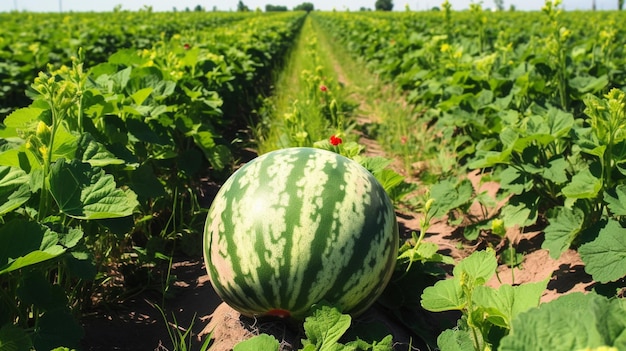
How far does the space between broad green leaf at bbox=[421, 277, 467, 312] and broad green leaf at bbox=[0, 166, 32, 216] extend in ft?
4.42

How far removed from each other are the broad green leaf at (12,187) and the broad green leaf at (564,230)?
83.6 inches

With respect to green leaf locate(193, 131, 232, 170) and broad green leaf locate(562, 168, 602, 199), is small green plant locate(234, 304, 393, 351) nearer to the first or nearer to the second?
broad green leaf locate(562, 168, 602, 199)

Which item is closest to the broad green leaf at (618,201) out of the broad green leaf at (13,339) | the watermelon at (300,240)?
the watermelon at (300,240)

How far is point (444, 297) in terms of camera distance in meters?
1.81

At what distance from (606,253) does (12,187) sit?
212 cm

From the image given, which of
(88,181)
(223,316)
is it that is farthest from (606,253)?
(88,181)

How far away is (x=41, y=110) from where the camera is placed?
261cm

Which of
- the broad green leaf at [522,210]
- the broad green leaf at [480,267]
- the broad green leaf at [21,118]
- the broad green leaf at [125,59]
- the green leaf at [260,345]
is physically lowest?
the broad green leaf at [522,210]

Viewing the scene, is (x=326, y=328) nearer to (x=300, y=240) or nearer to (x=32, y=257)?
(x=300, y=240)

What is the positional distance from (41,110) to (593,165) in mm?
2482

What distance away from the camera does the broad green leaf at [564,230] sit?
261 cm

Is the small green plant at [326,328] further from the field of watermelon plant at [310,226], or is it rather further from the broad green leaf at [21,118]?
the broad green leaf at [21,118]

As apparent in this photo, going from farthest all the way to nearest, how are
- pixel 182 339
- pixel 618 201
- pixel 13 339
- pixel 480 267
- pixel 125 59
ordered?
pixel 125 59
pixel 618 201
pixel 182 339
pixel 480 267
pixel 13 339

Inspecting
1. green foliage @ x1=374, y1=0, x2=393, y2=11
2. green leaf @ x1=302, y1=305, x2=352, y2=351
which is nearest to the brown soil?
green leaf @ x1=302, y1=305, x2=352, y2=351
